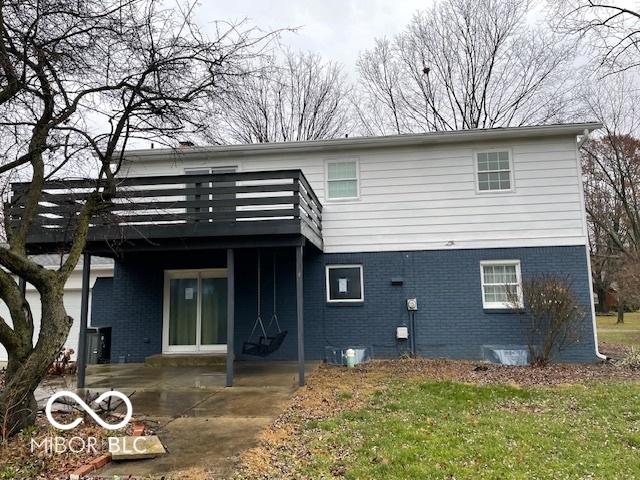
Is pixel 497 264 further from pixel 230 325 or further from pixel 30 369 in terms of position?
pixel 30 369

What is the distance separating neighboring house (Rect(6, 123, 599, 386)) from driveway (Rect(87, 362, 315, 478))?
1.39 m

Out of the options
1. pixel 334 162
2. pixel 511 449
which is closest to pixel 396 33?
pixel 334 162

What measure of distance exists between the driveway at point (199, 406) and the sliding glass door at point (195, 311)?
1016mm

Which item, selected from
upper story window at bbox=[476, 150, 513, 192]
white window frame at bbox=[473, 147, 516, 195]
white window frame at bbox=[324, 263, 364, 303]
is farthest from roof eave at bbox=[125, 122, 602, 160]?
white window frame at bbox=[324, 263, 364, 303]

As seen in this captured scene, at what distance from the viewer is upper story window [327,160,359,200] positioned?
1184cm

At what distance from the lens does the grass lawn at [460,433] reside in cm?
434

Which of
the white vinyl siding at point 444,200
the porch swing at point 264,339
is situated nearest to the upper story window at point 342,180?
the white vinyl siding at point 444,200

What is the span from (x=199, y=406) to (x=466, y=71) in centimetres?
2157

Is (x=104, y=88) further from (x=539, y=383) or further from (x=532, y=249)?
(x=532, y=249)

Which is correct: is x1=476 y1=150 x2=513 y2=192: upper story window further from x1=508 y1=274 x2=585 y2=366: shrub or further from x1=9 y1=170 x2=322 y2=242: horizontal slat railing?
x1=9 y1=170 x2=322 y2=242: horizontal slat railing

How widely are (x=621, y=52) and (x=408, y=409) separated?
446 inches

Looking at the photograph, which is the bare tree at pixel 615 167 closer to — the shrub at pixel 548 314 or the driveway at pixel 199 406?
the shrub at pixel 548 314

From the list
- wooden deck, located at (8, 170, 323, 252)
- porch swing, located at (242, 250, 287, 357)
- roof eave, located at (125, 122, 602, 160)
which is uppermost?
roof eave, located at (125, 122, 602, 160)

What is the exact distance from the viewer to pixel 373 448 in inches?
192
